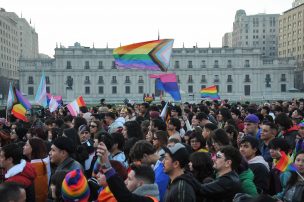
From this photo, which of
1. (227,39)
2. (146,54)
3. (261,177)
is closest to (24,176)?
(261,177)

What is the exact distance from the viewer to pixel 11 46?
264 feet

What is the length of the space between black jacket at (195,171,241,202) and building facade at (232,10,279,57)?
377 ft

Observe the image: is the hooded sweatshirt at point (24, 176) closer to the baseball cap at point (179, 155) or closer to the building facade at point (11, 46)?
the baseball cap at point (179, 155)

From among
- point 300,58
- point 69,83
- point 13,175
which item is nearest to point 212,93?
point 13,175

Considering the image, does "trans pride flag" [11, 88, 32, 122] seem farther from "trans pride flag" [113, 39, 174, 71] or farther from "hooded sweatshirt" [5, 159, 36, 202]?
"hooded sweatshirt" [5, 159, 36, 202]

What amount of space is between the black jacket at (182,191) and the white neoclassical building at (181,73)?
69225 mm

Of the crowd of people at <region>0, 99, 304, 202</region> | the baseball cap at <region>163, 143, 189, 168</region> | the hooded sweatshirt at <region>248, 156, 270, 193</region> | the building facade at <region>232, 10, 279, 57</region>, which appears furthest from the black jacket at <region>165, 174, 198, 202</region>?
the building facade at <region>232, 10, 279, 57</region>

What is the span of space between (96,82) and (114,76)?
355 centimetres

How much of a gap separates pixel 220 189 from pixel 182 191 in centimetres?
52

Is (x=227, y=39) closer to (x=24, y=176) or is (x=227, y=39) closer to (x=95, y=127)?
(x=95, y=127)

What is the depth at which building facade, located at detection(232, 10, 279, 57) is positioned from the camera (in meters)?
115

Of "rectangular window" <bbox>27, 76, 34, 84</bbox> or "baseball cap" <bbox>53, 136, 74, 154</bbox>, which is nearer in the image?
"baseball cap" <bbox>53, 136, 74, 154</bbox>

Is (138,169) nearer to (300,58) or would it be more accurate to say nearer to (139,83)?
(139,83)

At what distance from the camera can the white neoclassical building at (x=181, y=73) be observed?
73.3 m
